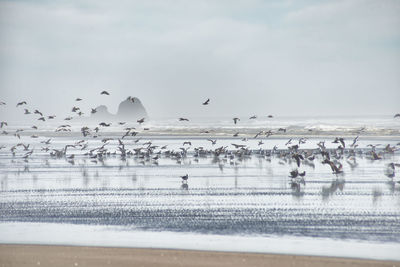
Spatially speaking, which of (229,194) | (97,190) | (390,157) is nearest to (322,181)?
(229,194)

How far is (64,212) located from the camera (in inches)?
582

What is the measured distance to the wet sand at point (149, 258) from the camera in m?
9.24

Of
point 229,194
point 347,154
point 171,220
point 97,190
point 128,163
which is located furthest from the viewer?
point 347,154

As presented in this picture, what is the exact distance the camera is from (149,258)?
969cm

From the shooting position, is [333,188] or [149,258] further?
[333,188]

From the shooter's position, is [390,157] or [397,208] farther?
[390,157]

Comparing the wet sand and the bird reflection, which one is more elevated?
the wet sand

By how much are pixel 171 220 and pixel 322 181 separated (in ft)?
32.5

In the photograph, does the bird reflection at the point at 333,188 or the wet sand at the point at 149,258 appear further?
the bird reflection at the point at 333,188

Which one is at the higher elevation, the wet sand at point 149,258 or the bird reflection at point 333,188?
the wet sand at point 149,258

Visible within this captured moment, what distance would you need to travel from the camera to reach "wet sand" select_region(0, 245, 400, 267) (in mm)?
9242

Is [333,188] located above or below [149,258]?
below

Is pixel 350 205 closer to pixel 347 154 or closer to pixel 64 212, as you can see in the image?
pixel 64 212

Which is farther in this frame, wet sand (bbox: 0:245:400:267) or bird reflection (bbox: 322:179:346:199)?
bird reflection (bbox: 322:179:346:199)
